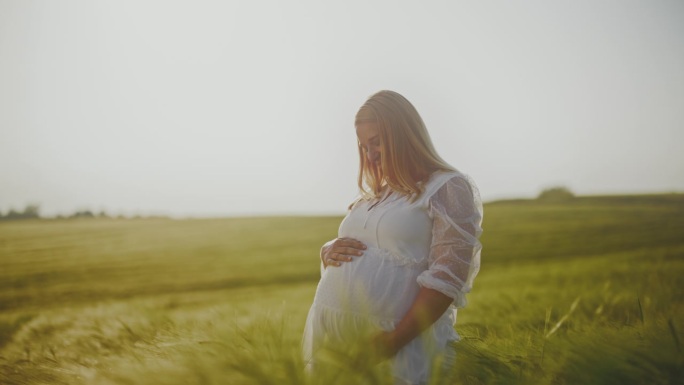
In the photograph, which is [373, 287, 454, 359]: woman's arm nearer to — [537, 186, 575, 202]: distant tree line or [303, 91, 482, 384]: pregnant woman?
[303, 91, 482, 384]: pregnant woman

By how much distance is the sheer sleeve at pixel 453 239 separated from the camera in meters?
1.78

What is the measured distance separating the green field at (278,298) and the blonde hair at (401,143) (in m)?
0.70

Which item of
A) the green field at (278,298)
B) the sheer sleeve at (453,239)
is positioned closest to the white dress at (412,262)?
the sheer sleeve at (453,239)

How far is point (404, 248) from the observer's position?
195 centimetres

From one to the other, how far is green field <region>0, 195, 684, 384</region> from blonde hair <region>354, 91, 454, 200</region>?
0.70 m

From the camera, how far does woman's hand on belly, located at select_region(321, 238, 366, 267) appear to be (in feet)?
6.81

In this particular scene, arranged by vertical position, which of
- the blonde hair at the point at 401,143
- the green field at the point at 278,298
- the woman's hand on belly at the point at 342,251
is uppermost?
the blonde hair at the point at 401,143

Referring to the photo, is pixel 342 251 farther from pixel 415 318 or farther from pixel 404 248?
pixel 415 318

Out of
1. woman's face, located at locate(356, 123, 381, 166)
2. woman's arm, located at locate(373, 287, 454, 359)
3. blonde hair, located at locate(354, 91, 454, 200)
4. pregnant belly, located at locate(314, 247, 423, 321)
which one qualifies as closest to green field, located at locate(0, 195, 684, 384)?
woman's arm, located at locate(373, 287, 454, 359)

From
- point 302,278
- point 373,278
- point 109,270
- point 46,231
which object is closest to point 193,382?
point 373,278

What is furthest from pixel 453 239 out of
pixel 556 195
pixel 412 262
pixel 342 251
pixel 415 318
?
pixel 556 195

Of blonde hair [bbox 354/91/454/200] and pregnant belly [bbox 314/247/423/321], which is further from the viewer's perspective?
blonde hair [bbox 354/91/454/200]

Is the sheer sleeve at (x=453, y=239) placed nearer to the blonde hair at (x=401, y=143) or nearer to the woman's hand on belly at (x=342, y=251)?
the blonde hair at (x=401, y=143)

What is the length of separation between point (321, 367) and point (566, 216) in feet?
75.7
